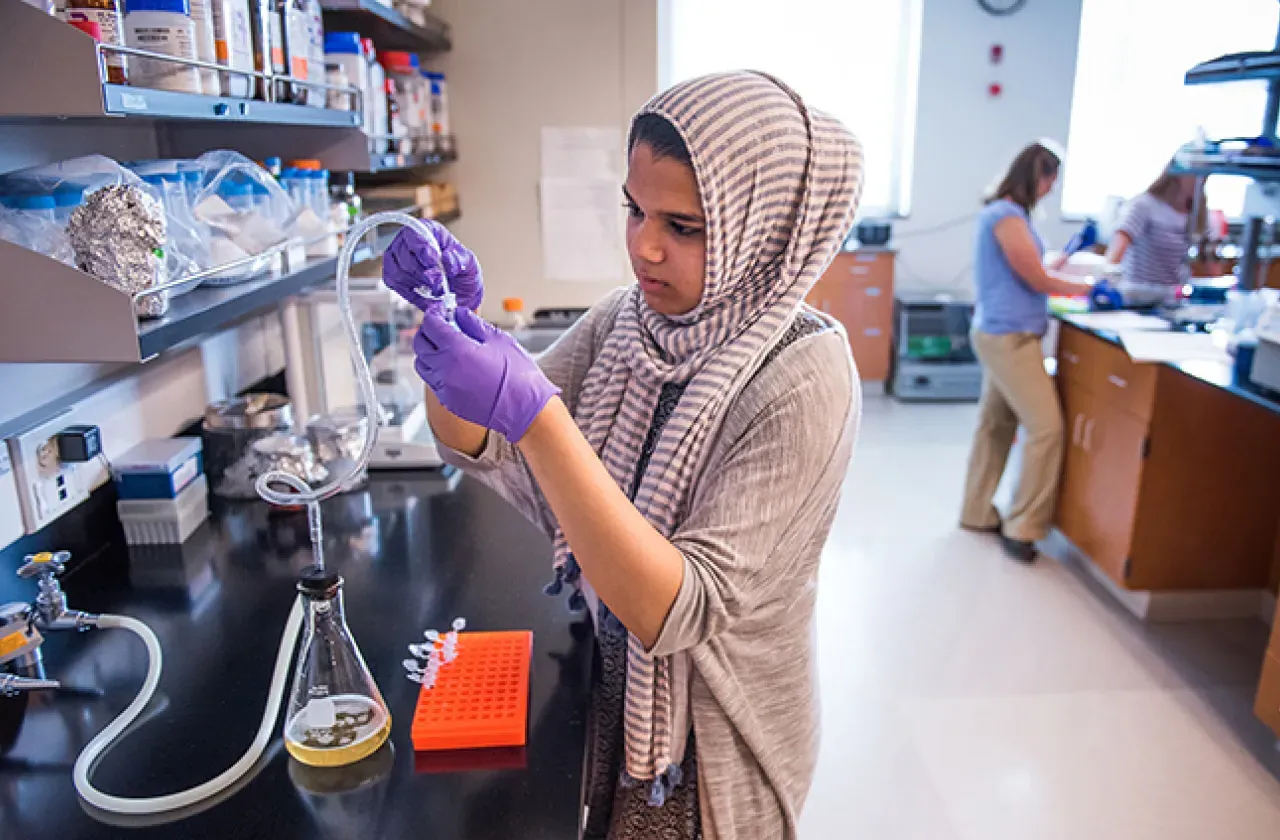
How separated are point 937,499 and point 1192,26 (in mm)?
3620

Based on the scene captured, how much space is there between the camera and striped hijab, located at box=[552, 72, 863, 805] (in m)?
0.94

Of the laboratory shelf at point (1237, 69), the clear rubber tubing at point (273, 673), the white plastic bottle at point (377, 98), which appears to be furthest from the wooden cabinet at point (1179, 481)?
the clear rubber tubing at point (273, 673)

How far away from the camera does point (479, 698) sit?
40.3 inches

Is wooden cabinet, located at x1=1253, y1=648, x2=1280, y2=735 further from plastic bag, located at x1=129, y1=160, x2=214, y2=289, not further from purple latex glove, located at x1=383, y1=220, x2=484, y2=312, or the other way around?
plastic bag, located at x1=129, y1=160, x2=214, y2=289

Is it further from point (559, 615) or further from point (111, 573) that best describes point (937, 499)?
point (111, 573)

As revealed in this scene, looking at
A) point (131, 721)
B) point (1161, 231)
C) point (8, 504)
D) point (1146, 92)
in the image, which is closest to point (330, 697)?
point (131, 721)

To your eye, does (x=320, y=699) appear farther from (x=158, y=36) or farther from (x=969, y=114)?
(x=969, y=114)

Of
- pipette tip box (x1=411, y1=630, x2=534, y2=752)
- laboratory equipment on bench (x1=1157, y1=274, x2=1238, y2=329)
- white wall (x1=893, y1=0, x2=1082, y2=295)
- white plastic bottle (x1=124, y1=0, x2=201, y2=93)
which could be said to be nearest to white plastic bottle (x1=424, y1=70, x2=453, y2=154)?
white plastic bottle (x1=124, y1=0, x2=201, y2=93)

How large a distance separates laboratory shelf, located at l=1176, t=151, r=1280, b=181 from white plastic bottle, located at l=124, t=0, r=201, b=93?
102 inches

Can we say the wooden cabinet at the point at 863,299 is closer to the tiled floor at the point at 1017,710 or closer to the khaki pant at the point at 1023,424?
the khaki pant at the point at 1023,424

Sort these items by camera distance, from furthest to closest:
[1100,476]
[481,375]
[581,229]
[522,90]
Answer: [1100,476], [581,229], [522,90], [481,375]

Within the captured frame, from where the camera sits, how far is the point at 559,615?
1253 millimetres

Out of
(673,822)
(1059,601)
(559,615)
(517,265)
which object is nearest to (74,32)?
(559,615)

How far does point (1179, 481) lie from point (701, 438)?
2.37 meters
